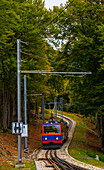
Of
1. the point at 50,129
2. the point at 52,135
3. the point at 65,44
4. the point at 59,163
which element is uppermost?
the point at 65,44

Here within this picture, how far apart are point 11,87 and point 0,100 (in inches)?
306

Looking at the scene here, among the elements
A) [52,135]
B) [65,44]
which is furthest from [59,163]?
[65,44]

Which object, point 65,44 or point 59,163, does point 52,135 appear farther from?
point 65,44

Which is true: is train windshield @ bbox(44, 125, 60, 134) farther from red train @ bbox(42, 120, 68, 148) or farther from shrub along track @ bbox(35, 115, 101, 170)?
shrub along track @ bbox(35, 115, 101, 170)

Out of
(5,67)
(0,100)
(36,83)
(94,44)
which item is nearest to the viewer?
(5,67)

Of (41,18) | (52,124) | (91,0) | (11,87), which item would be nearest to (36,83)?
(11,87)

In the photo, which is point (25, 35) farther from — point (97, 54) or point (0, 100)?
point (0, 100)

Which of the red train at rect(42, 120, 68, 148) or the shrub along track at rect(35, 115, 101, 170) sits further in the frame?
the red train at rect(42, 120, 68, 148)

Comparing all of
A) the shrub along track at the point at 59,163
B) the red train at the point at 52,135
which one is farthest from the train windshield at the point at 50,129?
the shrub along track at the point at 59,163

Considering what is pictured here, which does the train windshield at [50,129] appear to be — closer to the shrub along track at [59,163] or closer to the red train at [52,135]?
the red train at [52,135]

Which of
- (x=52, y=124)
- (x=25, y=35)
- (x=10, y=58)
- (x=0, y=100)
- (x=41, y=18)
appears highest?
(x=41, y=18)

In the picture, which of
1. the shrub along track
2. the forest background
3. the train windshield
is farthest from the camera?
the train windshield

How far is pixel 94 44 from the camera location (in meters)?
26.4

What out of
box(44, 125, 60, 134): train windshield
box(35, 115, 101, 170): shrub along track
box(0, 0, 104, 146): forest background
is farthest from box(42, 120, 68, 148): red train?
box(35, 115, 101, 170): shrub along track
